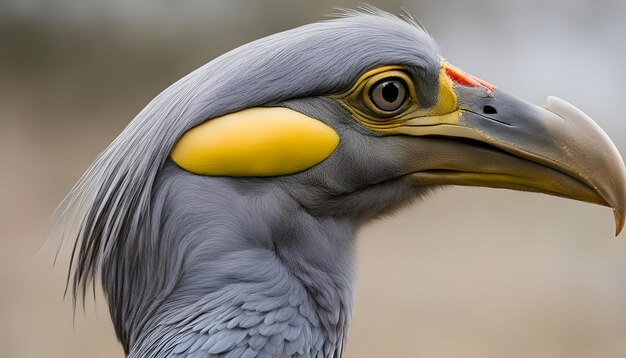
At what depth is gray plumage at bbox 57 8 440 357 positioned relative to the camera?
2.61 m

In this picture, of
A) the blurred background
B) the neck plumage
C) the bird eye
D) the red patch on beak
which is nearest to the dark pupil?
the bird eye

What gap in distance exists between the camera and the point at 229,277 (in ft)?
8.59

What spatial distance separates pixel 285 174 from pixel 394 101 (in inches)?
16.4

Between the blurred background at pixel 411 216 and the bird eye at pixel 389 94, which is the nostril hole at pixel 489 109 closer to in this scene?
the bird eye at pixel 389 94

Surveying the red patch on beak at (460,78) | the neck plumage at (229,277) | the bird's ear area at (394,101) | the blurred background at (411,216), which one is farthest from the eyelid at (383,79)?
the blurred background at (411,216)

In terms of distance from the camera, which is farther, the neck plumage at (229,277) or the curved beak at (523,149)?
the curved beak at (523,149)

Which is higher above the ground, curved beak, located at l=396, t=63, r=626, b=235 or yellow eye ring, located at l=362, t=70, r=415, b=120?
yellow eye ring, located at l=362, t=70, r=415, b=120

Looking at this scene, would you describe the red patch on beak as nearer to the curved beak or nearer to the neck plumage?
the curved beak

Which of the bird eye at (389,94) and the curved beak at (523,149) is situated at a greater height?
the bird eye at (389,94)

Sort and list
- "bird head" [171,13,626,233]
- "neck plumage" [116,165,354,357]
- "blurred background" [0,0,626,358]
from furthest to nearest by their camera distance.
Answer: "blurred background" [0,0,626,358] < "bird head" [171,13,626,233] < "neck plumage" [116,165,354,357]

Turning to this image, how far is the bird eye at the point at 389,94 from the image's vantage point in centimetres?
276

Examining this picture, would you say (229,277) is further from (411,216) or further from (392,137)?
(411,216)

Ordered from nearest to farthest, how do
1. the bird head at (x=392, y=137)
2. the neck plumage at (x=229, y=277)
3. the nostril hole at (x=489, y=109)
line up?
the neck plumage at (x=229, y=277) < the bird head at (x=392, y=137) < the nostril hole at (x=489, y=109)

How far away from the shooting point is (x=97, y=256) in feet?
8.84
